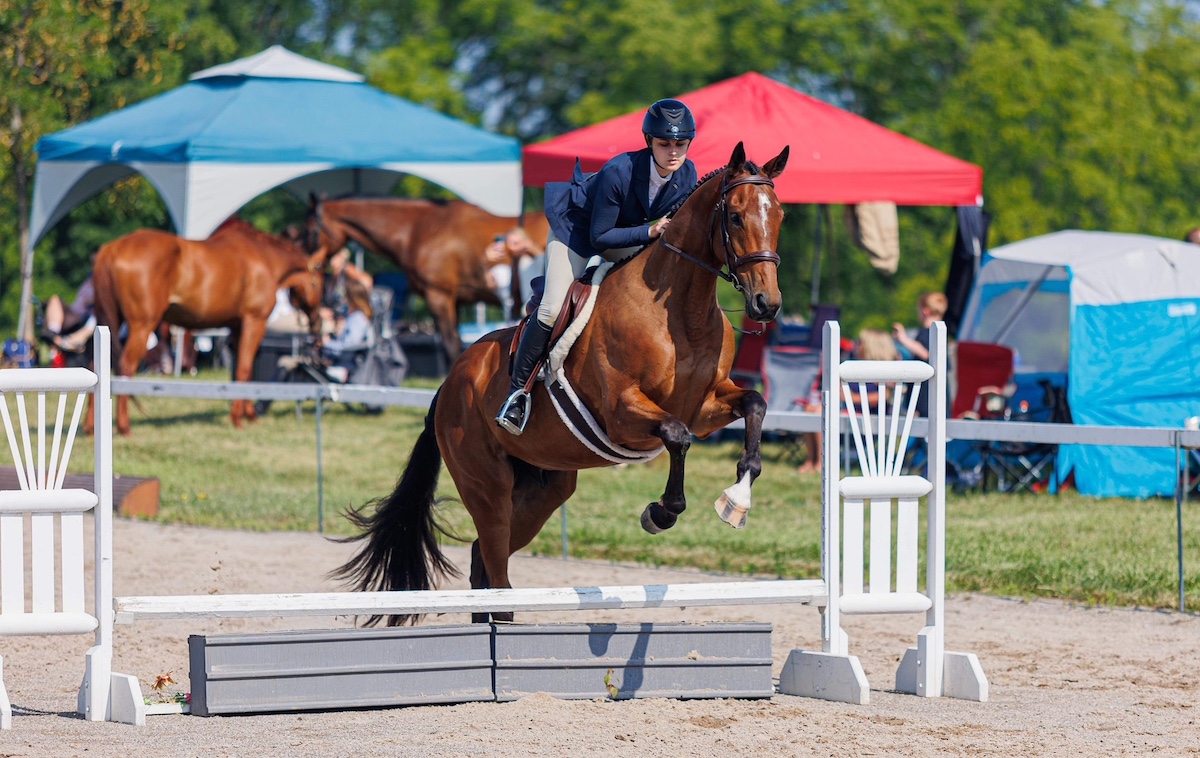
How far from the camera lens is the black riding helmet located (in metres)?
5.87

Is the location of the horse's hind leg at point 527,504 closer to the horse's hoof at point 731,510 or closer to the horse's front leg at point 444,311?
the horse's hoof at point 731,510

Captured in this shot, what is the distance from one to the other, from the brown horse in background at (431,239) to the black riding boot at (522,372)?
11.1 metres

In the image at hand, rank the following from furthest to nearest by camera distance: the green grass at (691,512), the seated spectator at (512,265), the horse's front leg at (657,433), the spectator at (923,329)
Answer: the seated spectator at (512,265)
the spectator at (923,329)
the green grass at (691,512)
the horse's front leg at (657,433)

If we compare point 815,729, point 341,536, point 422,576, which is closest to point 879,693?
point 815,729

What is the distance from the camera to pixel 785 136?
13.8m

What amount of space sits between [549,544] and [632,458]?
445cm

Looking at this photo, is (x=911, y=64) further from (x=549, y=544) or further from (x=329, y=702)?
(x=329, y=702)

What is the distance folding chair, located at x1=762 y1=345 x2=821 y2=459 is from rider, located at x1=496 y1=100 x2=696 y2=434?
285 inches

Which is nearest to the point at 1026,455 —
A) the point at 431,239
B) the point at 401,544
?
the point at 401,544

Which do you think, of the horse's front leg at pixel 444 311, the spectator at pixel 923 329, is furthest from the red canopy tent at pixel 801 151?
the horse's front leg at pixel 444 311

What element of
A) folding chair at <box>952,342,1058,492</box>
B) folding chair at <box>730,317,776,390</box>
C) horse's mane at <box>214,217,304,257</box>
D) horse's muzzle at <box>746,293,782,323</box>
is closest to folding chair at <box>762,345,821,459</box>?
folding chair at <box>730,317,776,390</box>

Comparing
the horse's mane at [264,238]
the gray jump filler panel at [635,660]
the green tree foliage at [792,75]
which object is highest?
the green tree foliage at [792,75]

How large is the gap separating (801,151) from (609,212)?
7.94 meters

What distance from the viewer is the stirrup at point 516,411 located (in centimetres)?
638
